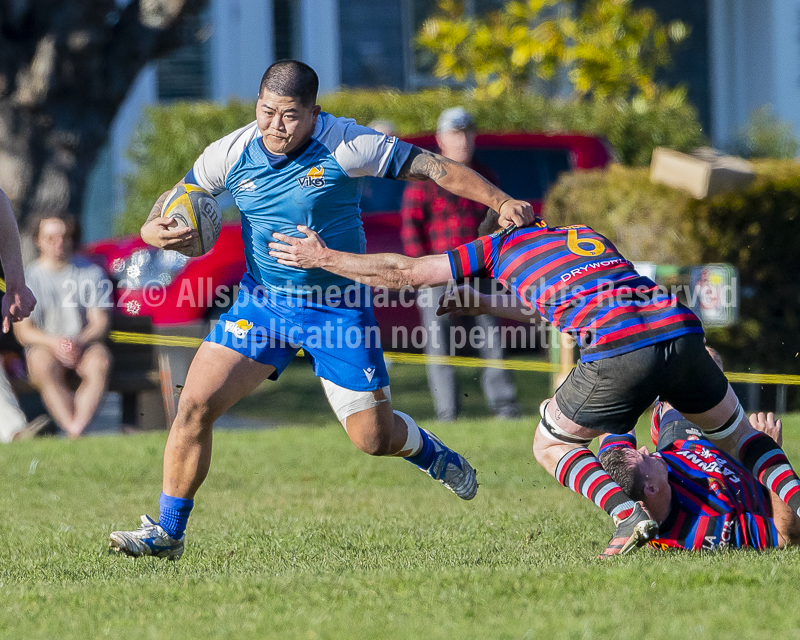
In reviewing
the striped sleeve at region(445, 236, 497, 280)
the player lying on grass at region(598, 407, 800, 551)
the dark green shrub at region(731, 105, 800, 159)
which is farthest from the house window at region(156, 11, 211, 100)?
Answer: the player lying on grass at region(598, 407, 800, 551)

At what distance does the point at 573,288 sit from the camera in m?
4.36

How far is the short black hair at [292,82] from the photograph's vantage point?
4.92m

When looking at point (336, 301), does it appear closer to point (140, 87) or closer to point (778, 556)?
point (778, 556)

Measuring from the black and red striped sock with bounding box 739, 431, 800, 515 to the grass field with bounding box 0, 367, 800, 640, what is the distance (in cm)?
27

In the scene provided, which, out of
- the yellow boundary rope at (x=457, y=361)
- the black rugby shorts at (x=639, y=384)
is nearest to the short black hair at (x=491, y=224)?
the black rugby shorts at (x=639, y=384)

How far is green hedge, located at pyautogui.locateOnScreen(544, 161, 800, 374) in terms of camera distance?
926 centimetres

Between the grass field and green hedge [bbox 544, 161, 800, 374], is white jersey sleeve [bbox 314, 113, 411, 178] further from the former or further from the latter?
green hedge [bbox 544, 161, 800, 374]

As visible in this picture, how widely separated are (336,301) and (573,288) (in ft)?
4.32

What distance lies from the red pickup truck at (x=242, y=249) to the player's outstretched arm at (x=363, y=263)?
5015 millimetres

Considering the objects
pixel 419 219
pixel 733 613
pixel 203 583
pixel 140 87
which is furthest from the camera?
pixel 140 87

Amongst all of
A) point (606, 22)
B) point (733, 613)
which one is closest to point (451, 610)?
point (733, 613)

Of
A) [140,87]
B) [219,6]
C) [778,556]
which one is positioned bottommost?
[778,556]

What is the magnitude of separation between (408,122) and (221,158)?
37.9 feet

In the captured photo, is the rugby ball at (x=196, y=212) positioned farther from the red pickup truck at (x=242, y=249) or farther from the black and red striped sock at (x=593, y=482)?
the red pickup truck at (x=242, y=249)
